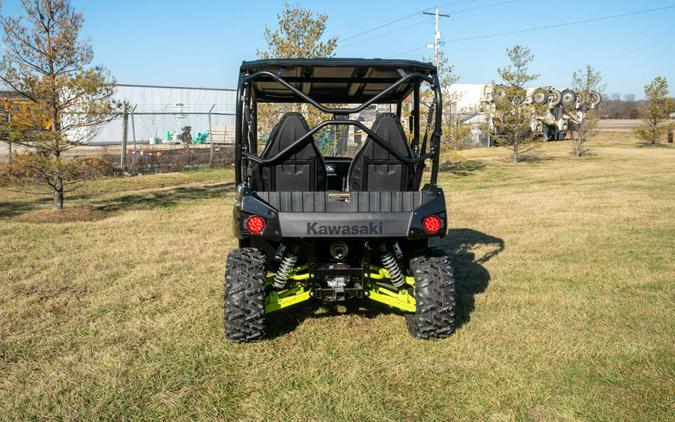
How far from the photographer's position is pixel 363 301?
5.22 metres

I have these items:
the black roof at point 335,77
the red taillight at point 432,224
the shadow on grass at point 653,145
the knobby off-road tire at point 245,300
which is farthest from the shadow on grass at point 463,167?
the knobby off-road tire at point 245,300

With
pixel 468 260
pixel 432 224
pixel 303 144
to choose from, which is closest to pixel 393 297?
pixel 432 224

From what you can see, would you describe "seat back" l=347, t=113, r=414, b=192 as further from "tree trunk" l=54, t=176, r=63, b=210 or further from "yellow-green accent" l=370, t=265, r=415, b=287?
"tree trunk" l=54, t=176, r=63, b=210

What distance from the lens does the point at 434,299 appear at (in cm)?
414

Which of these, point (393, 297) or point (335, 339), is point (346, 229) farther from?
point (335, 339)

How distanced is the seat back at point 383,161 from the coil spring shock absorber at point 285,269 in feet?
2.38

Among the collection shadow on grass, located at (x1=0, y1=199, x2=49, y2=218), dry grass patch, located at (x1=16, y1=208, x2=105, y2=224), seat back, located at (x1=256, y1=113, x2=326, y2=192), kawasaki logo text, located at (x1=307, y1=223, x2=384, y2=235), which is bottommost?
dry grass patch, located at (x1=16, y1=208, x2=105, y2=224)

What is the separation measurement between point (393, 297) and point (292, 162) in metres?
1.25

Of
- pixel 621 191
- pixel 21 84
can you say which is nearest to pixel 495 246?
pixel 621 191

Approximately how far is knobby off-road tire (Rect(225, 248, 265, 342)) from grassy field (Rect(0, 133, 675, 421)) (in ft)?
0.44

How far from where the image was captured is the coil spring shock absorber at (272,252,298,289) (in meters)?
4.31

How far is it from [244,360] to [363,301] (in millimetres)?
1565

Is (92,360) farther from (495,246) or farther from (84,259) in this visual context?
(495,246)

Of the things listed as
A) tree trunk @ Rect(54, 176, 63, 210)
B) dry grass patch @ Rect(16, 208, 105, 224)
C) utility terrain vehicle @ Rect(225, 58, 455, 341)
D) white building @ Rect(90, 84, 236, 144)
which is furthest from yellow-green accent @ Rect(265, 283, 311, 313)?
white building @ Rect(90, 84, 236, 144)
